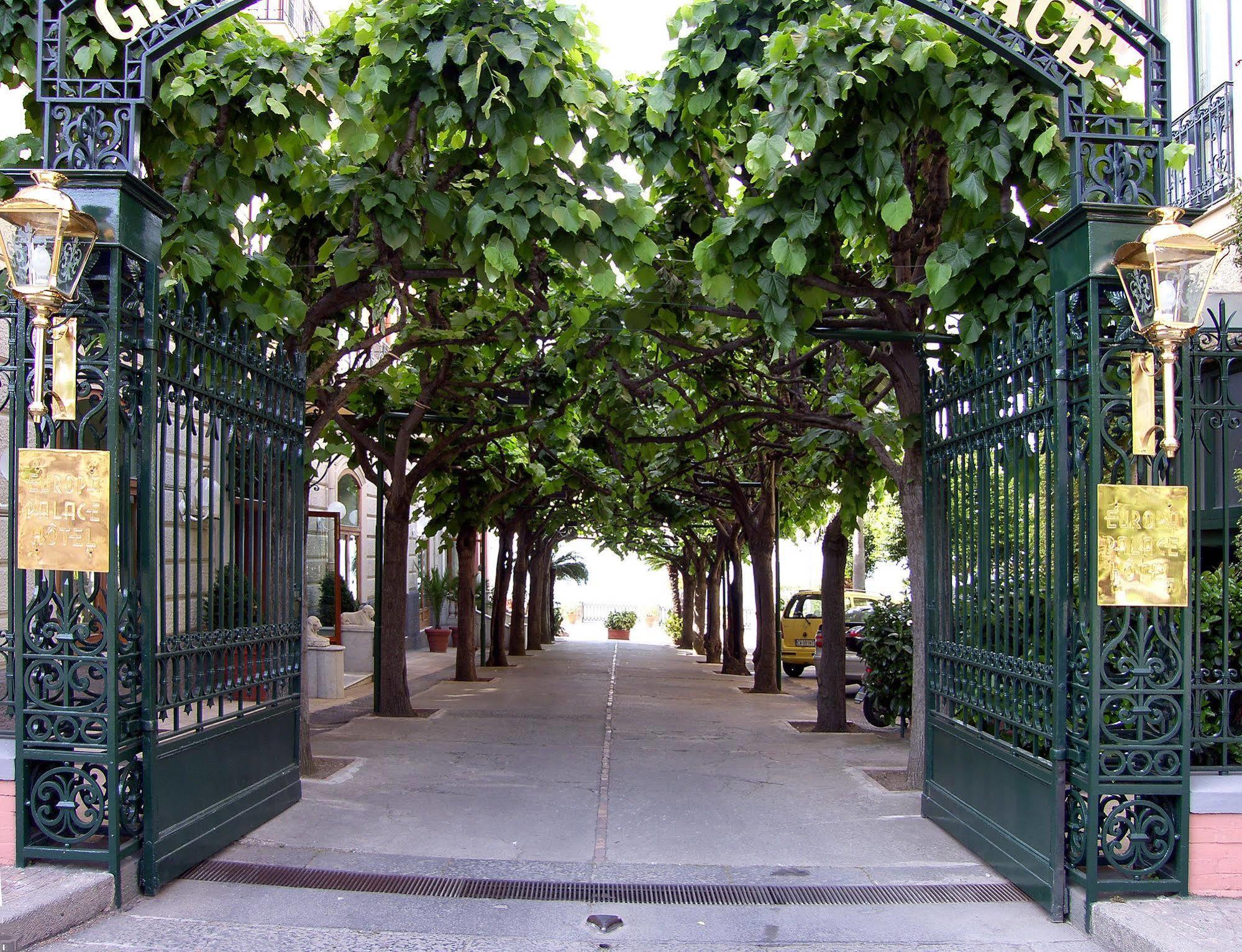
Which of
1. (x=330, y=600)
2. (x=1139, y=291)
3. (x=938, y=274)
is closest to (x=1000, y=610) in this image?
(x=938, y=274)

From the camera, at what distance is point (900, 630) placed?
12.6 metres

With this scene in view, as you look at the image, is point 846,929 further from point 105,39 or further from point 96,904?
point 105,39

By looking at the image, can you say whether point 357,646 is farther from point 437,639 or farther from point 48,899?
point 48,899

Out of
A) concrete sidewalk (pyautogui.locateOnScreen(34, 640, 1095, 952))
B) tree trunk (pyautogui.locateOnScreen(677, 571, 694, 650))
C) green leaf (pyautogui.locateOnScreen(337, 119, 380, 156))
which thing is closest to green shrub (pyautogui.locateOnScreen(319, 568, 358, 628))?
concrete sidewalk (pyautogui.locateOnScreen(34, 640, 1095, 952))

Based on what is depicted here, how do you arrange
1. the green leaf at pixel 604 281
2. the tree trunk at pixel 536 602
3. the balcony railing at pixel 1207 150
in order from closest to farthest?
the green leaf at pixel 604 281 < the balcony railing at pixel 1207 150 < the tree trunk at pixel 536 602

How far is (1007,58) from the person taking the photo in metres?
6.54

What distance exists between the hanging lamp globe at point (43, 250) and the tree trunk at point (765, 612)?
1518cm

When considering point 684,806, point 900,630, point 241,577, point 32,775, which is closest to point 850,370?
point 900,630

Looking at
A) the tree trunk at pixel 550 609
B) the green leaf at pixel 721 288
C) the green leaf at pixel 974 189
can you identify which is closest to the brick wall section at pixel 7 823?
the green leaf at pixel 721 288

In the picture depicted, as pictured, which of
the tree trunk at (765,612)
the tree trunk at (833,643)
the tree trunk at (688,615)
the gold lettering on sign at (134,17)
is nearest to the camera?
the gold lettering on sign at (134,17)

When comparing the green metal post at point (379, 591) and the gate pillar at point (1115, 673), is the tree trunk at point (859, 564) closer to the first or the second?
the green metal post at point (379, 591)

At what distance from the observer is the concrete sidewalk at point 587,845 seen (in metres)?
5.77

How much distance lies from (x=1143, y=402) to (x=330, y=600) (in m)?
19.5

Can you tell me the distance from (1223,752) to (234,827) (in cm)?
589
